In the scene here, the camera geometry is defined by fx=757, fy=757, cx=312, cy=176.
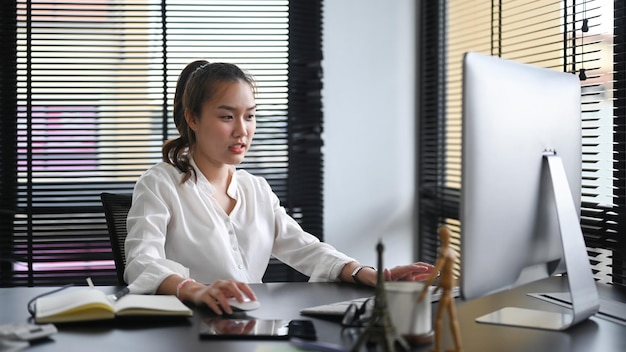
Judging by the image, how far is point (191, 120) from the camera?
7.86ft

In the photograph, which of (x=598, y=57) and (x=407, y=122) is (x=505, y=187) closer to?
(x=598, y=57)

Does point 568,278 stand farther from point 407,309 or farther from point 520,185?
point 407,309

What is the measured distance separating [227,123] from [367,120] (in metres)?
1.42

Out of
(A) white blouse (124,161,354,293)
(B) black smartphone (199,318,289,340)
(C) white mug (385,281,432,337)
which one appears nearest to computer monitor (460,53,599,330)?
(C) white mug (385,281,432,337)

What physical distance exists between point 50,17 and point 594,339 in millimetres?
2781

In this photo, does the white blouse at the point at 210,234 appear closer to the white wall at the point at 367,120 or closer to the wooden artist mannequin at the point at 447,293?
the wooden artist mannequin at the point at 447,293

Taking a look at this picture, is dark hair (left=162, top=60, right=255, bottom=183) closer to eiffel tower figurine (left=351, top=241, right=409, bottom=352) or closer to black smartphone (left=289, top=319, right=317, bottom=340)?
black smartphone (left=289, top=319, right=317, bottom=340)

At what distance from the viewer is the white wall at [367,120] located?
11.7ft

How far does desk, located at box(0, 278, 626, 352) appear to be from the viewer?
4.52 ft

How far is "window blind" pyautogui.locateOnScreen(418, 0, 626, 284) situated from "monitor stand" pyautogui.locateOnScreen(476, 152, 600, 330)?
1.40 feet

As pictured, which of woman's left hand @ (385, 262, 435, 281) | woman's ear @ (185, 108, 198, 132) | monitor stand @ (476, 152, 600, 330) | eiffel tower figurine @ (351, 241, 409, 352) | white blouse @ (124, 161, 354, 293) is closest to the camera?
eiffel tower figurine @ (351, 241, 409, 352)

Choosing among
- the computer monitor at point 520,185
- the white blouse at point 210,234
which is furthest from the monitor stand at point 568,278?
the white blouse at point 210,234

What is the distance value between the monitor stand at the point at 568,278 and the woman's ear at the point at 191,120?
115cm

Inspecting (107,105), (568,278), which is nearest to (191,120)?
(107,105)
